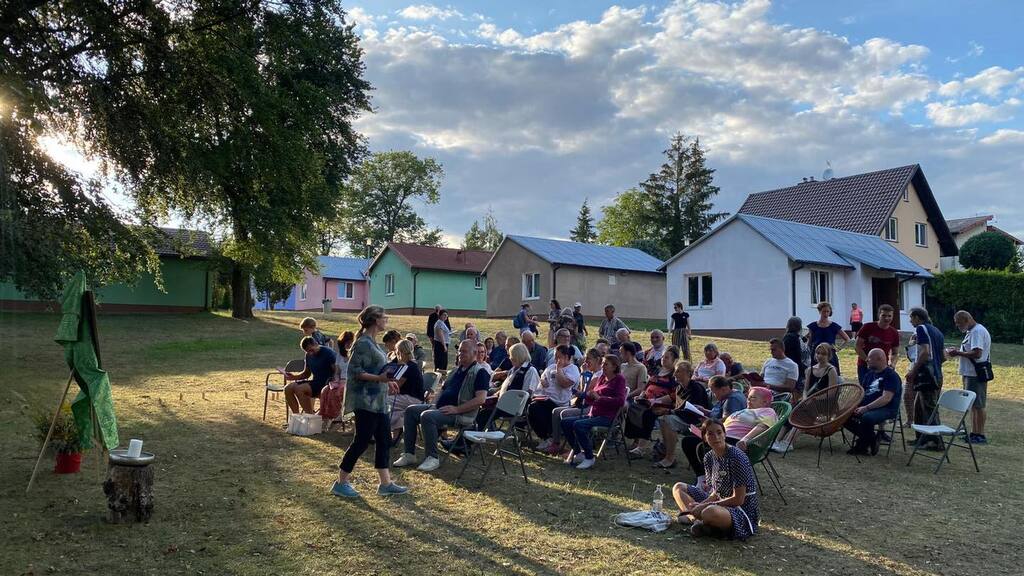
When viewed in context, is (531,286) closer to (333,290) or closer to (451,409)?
(333,290)

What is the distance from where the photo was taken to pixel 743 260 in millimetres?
24500

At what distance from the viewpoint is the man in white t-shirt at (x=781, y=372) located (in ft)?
29.6

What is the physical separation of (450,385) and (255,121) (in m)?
8.12

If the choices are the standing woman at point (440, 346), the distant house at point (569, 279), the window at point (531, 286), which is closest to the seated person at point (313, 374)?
the standing woman at point (440, 346)

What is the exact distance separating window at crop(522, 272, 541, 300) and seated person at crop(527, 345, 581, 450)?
24.5 metres

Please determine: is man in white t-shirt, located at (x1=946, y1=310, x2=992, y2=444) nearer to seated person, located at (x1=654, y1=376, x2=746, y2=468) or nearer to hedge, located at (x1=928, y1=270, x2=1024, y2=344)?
seated person, located at (x1=654, y1=376, x2=746, y2=468)

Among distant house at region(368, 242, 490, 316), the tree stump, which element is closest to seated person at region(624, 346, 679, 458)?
the tree stump

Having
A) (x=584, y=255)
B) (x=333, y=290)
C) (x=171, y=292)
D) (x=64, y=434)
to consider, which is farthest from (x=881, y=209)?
(x=333, y=290)

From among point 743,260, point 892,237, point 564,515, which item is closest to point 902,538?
point 564,515

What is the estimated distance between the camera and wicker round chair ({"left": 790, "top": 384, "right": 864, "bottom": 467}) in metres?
7.88

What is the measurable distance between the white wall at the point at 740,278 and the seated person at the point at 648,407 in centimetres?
1626

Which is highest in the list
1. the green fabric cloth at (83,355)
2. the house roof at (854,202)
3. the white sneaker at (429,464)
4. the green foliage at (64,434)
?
the house roof at (854,202)

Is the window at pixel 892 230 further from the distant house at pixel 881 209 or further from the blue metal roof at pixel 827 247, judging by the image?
the blue metal roof at pixel 827 247

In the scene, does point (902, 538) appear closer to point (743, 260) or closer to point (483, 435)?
point (483, 435)
